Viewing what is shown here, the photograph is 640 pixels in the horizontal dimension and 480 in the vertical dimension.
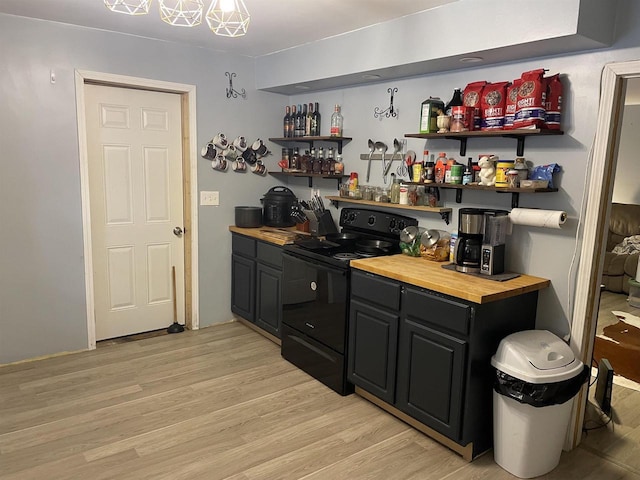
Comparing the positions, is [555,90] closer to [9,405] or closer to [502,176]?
[502,176]

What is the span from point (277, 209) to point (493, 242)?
Answer: 6.89 feet

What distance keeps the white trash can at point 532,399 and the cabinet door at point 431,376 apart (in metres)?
0.20

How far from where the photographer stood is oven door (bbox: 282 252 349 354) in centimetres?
304

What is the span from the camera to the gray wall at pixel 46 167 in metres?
3.23

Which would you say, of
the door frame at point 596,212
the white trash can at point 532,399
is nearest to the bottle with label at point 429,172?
the door frame at point 596,212

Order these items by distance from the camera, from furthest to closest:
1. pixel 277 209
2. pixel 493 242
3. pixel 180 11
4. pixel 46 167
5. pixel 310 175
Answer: pixel 277 209
pixel 310 175
pixel 46 167
pixel 493 242
pixel 180 11

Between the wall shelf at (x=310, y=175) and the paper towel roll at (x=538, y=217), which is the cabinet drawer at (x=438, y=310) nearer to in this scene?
the paper towel roll at (x=538, y=217)

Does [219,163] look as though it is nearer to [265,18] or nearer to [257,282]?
[257,282]

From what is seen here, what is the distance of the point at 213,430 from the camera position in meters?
2.70

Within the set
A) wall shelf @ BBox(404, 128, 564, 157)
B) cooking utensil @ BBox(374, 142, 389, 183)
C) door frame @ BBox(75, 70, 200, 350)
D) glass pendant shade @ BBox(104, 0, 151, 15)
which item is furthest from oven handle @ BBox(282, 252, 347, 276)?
glass pendant shade @ BBox(104, 0, 151, 15)

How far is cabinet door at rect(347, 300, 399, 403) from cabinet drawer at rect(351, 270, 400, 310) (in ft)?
0.17

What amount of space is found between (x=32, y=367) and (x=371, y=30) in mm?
3252

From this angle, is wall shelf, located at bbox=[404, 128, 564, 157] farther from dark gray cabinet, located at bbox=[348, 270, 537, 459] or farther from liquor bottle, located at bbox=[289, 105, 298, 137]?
liquor bottle, located at bbox=[289, 105, 298, 137]

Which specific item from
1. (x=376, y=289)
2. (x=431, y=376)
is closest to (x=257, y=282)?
Result: (x=376, y=289)
